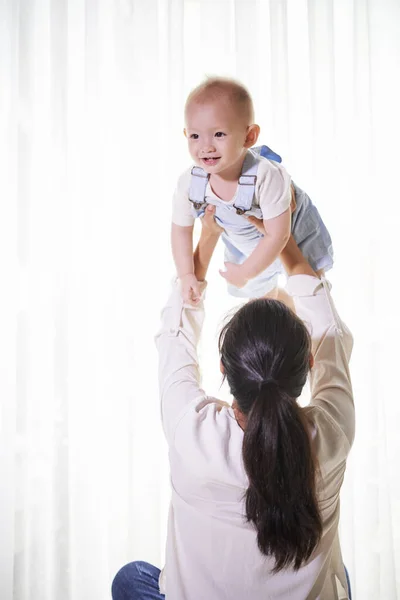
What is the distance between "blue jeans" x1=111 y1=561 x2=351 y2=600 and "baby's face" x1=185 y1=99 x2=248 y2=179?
85cm

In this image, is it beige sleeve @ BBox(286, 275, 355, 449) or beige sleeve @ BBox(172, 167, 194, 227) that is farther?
beige sleeve @ BBox(172, 167, 194, 227)

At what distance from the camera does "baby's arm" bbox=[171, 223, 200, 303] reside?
1077 mm

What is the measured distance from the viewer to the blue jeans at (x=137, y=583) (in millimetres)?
1112

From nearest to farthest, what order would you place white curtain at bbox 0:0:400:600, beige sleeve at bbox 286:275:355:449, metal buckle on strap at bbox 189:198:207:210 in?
beige sleeve at bbox 286:275:355:449
metal buckle on strap at bbox 189:198:207:210
white curtain at bbox 0:0:400:600

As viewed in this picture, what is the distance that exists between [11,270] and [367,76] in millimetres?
1243

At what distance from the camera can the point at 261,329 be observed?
0.84 metres

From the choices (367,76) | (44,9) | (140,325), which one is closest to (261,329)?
(140,325)

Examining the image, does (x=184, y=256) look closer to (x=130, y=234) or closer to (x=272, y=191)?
(x=272, y=191)

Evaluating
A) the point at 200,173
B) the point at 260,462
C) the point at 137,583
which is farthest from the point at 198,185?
the point at 137,583

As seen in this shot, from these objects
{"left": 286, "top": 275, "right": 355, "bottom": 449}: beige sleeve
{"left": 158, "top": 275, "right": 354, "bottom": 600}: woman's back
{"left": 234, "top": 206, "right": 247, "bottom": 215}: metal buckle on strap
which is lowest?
{"left": 158, "top": 275, "right": 354, "bottom": 600}: woman's back

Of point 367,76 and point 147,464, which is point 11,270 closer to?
point 147,464

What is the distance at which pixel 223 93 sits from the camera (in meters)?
0.92

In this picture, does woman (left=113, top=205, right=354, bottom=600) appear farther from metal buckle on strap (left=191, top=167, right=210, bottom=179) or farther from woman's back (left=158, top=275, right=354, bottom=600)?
metal buckle on strap (left=191, top=167, right=210, bottom=179)

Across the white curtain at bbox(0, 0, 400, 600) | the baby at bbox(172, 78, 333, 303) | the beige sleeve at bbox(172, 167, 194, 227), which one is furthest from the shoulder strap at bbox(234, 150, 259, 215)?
the white curtain at bbox(0, 0, 400, 600)
